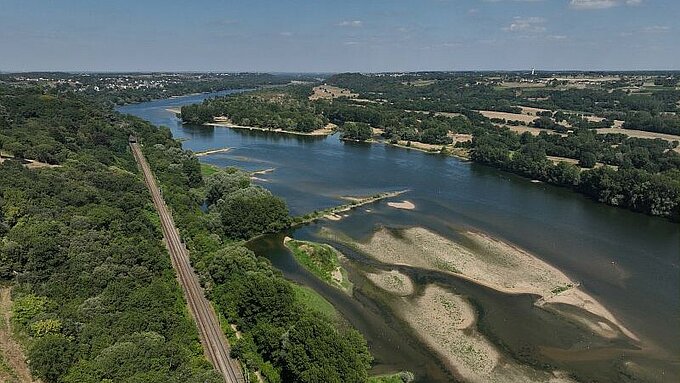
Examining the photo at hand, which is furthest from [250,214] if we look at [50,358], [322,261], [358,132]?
[358,132]

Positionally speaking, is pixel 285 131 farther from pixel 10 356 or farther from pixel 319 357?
pixel 10 356

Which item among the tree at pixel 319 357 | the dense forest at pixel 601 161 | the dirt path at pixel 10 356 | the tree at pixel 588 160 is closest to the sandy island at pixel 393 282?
the tree at pixel 319 357

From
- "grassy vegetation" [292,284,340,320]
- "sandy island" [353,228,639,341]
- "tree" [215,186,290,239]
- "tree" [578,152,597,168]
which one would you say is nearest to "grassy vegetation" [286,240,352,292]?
"grassy vegetation" [292,284,340,320]

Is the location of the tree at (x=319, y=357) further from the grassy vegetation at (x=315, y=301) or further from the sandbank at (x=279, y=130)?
the sandbank at (x=279, y=130)

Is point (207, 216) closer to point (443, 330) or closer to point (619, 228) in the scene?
point (443, 330)

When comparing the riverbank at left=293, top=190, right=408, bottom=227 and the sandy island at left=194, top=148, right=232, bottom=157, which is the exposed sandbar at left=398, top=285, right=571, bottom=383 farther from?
the sandy island at left=194, top=148, right=232, bottom=157

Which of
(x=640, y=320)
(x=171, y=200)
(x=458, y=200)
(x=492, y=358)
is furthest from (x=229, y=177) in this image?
(x=640, y=320)

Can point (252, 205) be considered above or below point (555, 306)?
above
